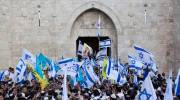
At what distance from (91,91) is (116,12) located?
12.1 metres

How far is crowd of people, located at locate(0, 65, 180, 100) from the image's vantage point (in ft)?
59.0

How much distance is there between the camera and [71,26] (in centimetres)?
3061

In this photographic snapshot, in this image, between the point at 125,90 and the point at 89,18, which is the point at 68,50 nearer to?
the point at 89,18

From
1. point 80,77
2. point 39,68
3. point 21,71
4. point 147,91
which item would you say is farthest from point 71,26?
point 147,91

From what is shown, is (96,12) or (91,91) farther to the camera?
Answer: (96,12)

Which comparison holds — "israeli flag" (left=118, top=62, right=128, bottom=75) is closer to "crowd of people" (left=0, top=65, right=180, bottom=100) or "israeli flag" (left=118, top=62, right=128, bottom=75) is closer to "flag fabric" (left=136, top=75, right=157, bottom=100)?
"crowd of people" (left=0, top=65, right=180, bottom=100)

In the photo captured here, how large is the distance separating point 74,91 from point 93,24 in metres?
12.0

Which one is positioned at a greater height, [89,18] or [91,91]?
[89,18]

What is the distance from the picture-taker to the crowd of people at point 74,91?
1798 cm

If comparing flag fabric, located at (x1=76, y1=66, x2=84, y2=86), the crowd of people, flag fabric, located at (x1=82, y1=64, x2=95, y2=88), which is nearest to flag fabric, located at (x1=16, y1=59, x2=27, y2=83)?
the crowd of people

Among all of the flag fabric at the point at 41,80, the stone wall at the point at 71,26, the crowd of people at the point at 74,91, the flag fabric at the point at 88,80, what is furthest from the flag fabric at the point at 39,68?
the stone wall at the point at 71,26

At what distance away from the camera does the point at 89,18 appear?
3095 centimetres

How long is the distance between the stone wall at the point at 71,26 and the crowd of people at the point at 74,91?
8.90m

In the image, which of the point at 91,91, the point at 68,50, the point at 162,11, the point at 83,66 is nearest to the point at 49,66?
the point at 83,66
